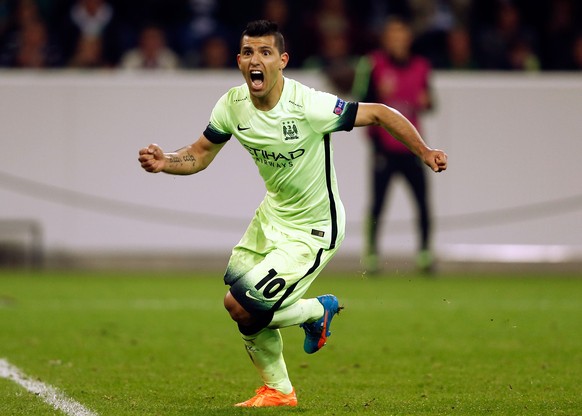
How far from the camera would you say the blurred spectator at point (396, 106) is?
50.3 feet

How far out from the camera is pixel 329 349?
9984 millimetres

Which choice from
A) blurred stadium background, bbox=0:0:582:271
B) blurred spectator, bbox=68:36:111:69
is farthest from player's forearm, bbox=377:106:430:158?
blurred spectator, bbox=68:36:111:69

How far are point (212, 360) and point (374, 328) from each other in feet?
7.95

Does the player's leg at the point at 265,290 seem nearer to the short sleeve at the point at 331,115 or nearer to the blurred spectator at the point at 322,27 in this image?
the short sleeve at the point at 331,115

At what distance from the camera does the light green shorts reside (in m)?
6.89

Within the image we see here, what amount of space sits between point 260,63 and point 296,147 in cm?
52

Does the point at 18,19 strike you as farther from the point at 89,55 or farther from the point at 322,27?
the point at 322,27

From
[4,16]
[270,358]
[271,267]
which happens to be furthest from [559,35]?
[271,267]

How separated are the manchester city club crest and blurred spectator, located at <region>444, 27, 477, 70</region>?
1083cm

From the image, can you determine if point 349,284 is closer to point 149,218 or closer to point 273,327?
point 149,218

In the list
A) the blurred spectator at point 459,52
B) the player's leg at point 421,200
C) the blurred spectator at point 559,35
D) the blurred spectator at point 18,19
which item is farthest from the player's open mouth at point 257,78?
the blurred spectator at point 559,35

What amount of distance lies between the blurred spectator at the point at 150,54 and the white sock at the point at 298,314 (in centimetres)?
1058

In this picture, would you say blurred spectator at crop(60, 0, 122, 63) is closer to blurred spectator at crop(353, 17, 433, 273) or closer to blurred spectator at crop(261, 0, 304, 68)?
blurred spectator at crop(261, 0, 304, 68)

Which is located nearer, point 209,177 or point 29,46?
point 209,177
